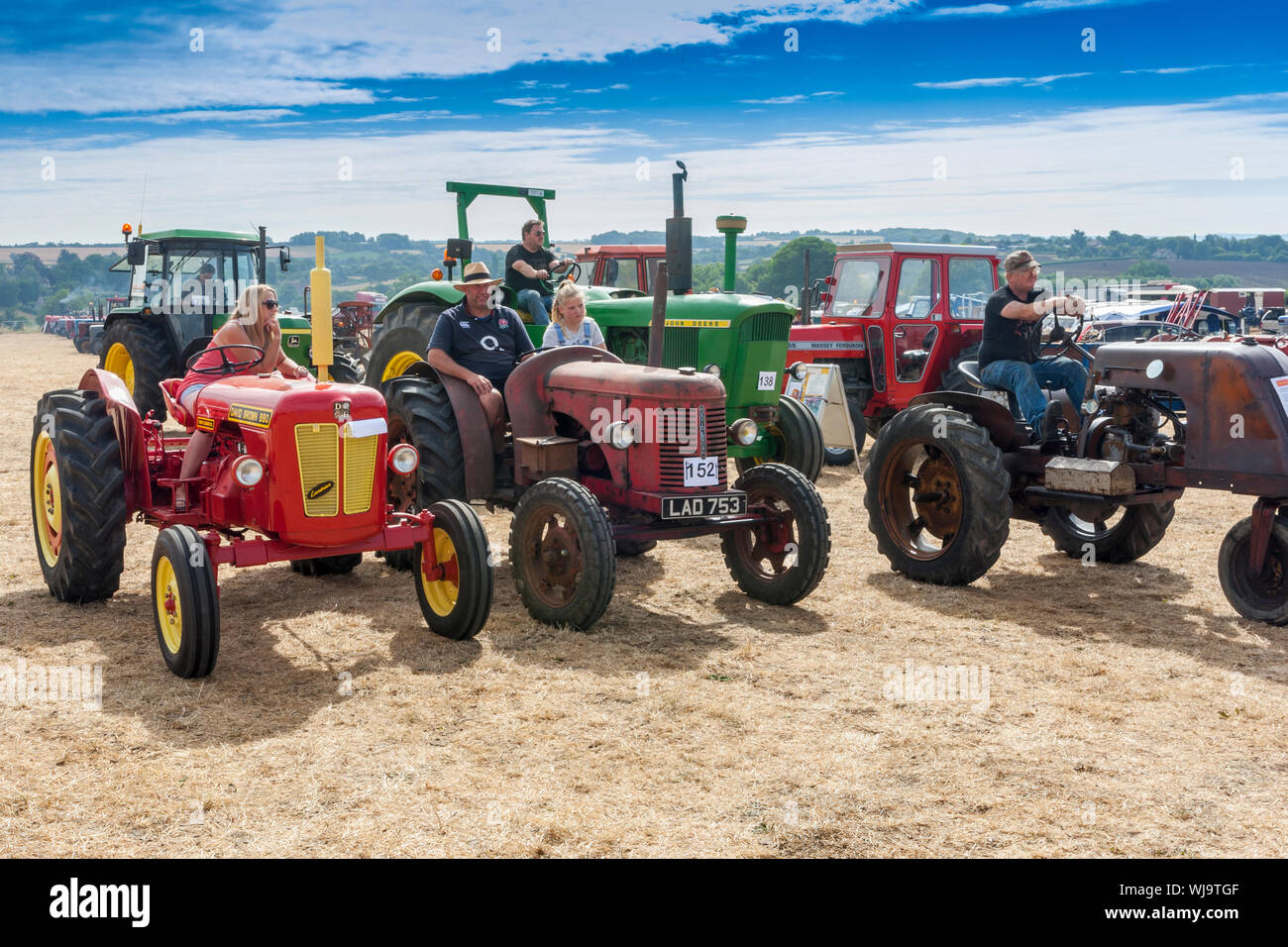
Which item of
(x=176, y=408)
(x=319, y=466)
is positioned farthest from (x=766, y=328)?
(x=319, y=466)

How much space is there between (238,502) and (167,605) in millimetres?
698

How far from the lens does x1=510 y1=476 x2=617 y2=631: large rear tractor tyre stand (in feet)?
17.9

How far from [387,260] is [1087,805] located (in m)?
68.6

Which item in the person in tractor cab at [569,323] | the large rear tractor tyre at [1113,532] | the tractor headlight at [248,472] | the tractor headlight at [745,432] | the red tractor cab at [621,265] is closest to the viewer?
the tractor headlight at [248,472]

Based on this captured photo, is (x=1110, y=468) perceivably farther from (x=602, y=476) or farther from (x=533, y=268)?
(x=533, y=268)

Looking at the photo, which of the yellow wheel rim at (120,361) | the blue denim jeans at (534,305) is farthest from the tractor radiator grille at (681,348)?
the yellow wheel rim at (120,361)

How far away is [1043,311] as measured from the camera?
694 centimetres

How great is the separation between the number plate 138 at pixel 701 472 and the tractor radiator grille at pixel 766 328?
10.1ft

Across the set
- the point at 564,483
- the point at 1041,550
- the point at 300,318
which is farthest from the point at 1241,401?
the point at 300,318

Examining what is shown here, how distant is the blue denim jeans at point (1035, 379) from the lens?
23.1ft

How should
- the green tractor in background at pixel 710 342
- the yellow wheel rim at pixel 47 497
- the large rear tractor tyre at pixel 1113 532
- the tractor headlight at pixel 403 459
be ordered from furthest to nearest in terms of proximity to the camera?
the green tractor in background at pixel 710 342
the large rear tractor tyre at pixel 1113 532
the yellow wheel rim at pixel 47 497
the tractor headlight at pixel 403 459

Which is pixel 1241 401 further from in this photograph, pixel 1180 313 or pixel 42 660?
pixel 1180 313

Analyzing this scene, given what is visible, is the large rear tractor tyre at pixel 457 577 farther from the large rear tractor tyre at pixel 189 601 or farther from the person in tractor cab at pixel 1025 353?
the person in tractor cab at pixel 1025 353

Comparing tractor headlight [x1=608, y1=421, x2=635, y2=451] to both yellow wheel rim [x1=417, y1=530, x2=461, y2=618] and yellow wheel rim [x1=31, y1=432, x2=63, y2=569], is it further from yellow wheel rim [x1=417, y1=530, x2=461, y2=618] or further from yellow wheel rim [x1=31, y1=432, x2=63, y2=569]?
yellow wheel rim [x1=31, y1=432, x2=63, y2=569]
